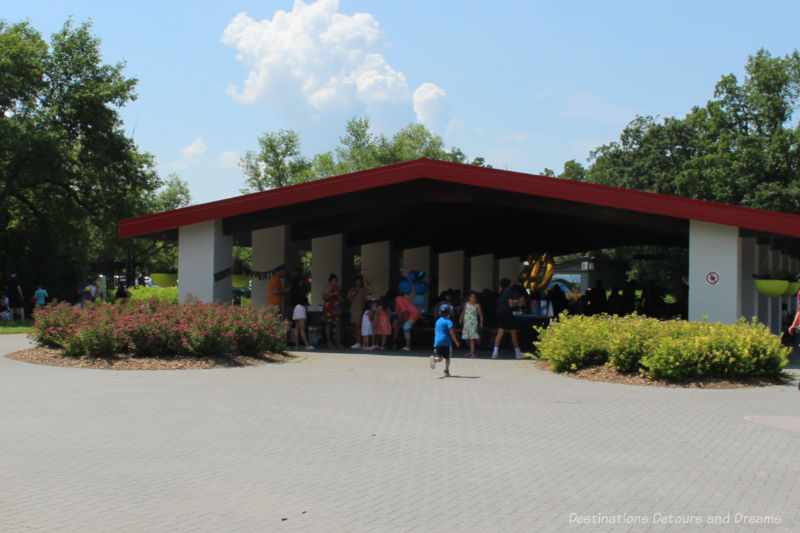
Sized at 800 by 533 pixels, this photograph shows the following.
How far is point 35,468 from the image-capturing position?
619 cm

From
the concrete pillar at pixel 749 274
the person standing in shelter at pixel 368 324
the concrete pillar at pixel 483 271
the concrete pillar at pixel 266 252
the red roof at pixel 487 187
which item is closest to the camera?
the red roof at pixel 487 187

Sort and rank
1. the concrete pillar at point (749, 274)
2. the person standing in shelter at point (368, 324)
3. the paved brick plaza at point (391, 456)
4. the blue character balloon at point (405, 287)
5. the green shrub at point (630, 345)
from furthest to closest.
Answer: the blue character balloon at point (405, 287) → the concrete pillar at point (749, 274) → the person standing in shelter at point (368, 324) → the green shrub at point (630, 345) → the paved brick plaza at point (391, 456)

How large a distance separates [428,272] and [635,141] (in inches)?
1026

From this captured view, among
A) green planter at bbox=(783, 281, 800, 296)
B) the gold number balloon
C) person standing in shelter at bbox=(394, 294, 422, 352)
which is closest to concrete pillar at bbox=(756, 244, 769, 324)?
green planter at bbox=(783, 281, 800, 296)

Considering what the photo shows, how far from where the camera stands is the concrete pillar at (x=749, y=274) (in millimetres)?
19016

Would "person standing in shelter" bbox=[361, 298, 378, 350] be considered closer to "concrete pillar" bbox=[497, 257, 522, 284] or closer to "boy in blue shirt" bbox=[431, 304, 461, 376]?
"boy in blue shirt" bbox=[431, 304, 461, 376]

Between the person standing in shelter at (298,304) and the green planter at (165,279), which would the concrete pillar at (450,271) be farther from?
the green planter at (165,279)

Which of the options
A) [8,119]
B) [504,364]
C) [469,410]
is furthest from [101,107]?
[469,410]

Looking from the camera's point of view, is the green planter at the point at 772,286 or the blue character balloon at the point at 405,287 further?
the blue character balloon at the point at 405,287

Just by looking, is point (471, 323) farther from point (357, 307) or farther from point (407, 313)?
point (357, 307)

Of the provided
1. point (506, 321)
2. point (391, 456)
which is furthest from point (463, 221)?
point (391, 456)

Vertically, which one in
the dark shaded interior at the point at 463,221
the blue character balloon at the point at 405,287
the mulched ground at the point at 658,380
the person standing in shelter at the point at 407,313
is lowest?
the mulched ground at the point at 658,380

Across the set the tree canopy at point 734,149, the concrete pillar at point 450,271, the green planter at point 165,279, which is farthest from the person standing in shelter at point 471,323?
the tree canopy at point 734,149

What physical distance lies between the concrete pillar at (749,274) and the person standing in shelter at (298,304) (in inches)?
420
